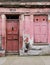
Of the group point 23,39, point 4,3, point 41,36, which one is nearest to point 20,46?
point 23,39

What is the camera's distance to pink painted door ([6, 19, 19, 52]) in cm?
1441

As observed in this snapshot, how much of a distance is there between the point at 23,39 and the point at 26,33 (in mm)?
435

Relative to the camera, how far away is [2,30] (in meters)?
14.1

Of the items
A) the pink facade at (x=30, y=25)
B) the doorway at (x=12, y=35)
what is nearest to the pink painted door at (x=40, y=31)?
the pink facade at (x=30, y=25)

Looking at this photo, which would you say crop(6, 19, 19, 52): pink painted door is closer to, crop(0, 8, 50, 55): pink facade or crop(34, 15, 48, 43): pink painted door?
crop(0, 8, 50, 55): pink facade

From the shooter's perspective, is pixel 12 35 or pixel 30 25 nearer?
pixel 30 25

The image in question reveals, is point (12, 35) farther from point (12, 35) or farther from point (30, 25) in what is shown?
point (30, 25)

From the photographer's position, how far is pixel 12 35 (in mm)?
14461

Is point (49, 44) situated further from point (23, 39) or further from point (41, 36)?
point (23, 39)

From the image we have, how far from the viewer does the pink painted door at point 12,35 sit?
1441 centimetres

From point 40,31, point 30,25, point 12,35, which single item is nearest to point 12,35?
point 12,35

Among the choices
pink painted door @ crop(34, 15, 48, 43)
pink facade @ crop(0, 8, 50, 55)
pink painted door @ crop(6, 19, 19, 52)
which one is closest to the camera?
pink facade @ crop(0, 8, 50, 55)

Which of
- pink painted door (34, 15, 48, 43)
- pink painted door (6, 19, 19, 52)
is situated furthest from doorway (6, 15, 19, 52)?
pink painted door (34, 15, 48, 43)

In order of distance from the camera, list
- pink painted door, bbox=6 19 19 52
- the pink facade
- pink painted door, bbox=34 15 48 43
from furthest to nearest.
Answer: pink painted door, bbox=6 19 19 52
pink painted door, bbox=34 15 48 43
the pink facade
